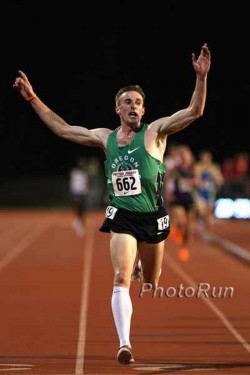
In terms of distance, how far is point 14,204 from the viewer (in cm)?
6438

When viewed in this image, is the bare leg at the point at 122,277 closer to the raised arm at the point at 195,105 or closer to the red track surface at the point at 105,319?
the red track surface at the point at 105,319

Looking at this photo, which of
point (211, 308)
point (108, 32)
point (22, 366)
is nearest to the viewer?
point (22, 366)

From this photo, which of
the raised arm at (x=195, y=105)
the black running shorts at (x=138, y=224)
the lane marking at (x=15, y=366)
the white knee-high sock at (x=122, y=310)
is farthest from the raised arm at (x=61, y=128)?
the lane marking at (x=15, y=366)

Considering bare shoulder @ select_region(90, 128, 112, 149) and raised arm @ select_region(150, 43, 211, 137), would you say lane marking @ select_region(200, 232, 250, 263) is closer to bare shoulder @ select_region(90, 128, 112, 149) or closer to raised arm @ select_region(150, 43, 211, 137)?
bare shoulder @ select_region(90, 128, 112, 149)

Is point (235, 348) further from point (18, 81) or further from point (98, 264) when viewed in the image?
point (98, 264)

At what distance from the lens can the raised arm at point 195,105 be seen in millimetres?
9734

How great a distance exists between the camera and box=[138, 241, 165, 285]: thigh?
10469 mm

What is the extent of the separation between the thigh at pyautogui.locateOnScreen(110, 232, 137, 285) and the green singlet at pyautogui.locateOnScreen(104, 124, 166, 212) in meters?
0.29

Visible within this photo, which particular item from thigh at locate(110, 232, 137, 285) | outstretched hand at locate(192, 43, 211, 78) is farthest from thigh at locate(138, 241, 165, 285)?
outstretched hand at locate(192, 43, 211, 78)

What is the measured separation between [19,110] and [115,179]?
2286 inches

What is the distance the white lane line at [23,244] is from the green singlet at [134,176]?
12003mm

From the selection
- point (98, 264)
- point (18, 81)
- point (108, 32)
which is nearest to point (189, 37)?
point (108, 32)

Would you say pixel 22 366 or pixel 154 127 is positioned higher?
pixel 154 127

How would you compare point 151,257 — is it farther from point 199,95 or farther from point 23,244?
point 23,244
